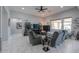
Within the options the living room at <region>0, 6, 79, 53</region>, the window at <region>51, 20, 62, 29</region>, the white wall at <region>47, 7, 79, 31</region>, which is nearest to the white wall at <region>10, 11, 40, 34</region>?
the living room at <region>0, 6, 79, 53</region>

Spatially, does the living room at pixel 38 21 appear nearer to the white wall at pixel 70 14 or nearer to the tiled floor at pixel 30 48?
the white wall at pixel 70 14

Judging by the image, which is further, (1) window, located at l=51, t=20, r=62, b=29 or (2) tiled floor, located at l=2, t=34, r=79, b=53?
(1) window, located at l=51, t=20, r=62, b=29

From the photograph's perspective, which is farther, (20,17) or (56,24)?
(56,24)

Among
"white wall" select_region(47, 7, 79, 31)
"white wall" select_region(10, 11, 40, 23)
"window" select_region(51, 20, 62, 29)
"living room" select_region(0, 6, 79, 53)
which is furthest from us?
"window" select_region(51, 20, 62, 29)

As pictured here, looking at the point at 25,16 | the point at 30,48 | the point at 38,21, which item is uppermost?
the point at 25,16

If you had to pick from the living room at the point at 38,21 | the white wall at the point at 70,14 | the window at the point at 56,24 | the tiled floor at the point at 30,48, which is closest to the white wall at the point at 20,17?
the living room at the point at 38,21

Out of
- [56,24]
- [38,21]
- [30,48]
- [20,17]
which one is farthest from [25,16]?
[30,48]

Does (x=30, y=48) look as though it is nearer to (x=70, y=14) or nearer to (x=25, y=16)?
(x=70, y=14)

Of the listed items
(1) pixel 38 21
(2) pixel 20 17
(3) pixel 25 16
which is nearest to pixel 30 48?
(2) pixel 20 17

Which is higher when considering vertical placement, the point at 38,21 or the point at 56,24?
the point at 38,21

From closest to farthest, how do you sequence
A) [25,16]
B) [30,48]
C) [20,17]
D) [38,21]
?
1. [30,48]
2. [20,17]
3. [25,16]
4. [38,21]

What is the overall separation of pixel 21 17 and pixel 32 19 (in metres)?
1.63

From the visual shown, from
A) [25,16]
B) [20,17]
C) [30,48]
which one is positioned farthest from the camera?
[25,16]

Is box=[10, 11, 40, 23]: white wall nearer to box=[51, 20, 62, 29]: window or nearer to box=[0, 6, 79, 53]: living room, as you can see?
box=[0, 6, 79, 53]: living room
